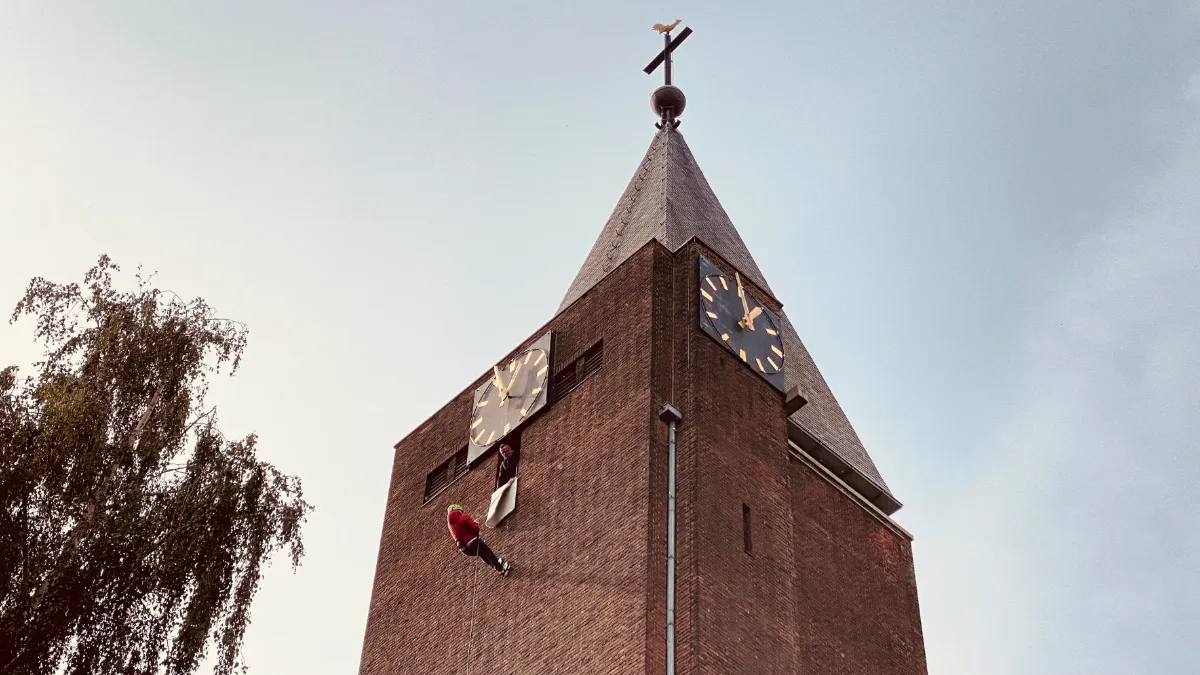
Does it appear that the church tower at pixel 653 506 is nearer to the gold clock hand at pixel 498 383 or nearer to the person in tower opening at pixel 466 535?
the gold clock hand at pixel 498 383

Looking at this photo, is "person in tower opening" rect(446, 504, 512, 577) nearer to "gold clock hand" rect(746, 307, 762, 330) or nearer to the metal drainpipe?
the metal drainpipe

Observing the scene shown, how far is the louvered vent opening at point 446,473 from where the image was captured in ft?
86.7

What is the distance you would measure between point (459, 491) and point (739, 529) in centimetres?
542

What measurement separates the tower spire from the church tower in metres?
5.23

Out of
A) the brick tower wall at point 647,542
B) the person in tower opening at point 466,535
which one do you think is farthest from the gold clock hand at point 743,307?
the person in tower opening at point 466,535

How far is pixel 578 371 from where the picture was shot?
25.0 metres

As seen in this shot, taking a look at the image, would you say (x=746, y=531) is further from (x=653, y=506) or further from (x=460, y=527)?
(x=460, y=527)

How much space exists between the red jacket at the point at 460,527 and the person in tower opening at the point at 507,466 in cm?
167

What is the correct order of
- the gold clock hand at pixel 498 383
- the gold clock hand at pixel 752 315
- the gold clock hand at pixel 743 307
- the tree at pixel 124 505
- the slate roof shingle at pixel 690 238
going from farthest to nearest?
the slate roof shingle at pixel 690 238 < the gold clock hand at pixel 498 383 < the gold clock hand at pixel 752 315 < the gold clock hand at pixel 743 307 < the tree at pixel 124 505

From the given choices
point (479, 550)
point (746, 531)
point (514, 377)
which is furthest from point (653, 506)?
point (514, 377)

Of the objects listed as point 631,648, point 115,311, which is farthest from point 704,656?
point 115,311

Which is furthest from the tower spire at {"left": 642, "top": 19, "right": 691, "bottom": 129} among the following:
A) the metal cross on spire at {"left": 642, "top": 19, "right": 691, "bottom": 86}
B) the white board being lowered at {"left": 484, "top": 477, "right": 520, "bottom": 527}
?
the white board being lowered at {"left": 484, "top": 477, "right": 520, "bottom": 527}

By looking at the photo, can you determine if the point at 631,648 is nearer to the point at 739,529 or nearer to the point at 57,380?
the point at 739,529

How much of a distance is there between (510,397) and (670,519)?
16.5ft
